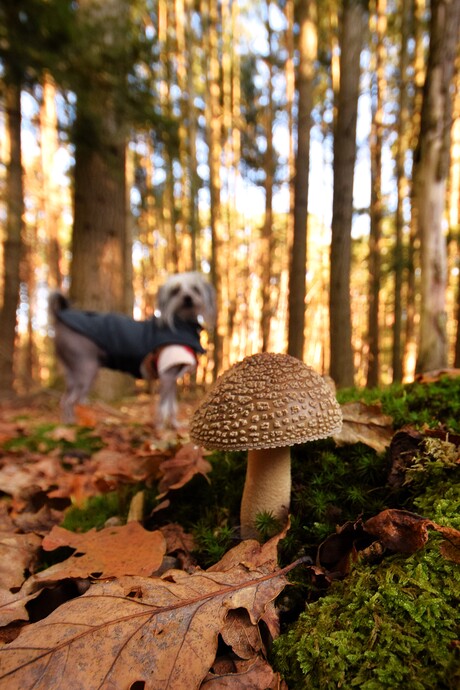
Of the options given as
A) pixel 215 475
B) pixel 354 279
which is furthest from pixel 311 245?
pixel 215 475

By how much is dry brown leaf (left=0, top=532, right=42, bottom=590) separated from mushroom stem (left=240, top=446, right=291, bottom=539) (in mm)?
1011

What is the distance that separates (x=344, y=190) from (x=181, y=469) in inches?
216

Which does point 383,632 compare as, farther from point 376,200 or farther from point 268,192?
point 268,192

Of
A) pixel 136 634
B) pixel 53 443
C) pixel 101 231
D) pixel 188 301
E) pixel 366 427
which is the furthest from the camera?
pixel 101 231

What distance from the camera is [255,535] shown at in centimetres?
184

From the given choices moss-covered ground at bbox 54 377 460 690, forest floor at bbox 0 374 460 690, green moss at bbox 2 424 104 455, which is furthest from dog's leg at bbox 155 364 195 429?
moss-covered ground at bbox 54 377 460 690

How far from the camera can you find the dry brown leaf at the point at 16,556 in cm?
165

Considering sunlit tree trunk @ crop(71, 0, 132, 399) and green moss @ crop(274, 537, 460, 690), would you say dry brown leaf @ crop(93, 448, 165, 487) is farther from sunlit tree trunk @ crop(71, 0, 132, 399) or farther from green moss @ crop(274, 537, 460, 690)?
sunlit tree trunk @ crop(71, 0, 132, 399)

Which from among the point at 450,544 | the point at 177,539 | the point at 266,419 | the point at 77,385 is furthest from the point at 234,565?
the point at 77,385

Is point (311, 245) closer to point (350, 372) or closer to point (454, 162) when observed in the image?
point (454, 162)

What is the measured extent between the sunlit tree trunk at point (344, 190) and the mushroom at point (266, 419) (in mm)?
4610

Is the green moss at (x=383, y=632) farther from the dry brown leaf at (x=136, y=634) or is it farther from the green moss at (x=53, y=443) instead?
the green moss at (x=53, y=443)

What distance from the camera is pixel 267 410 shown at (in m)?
1.67

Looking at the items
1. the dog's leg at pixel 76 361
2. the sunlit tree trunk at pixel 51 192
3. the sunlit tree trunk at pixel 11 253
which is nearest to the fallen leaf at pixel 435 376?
the dog's leg at pixel 76 361
